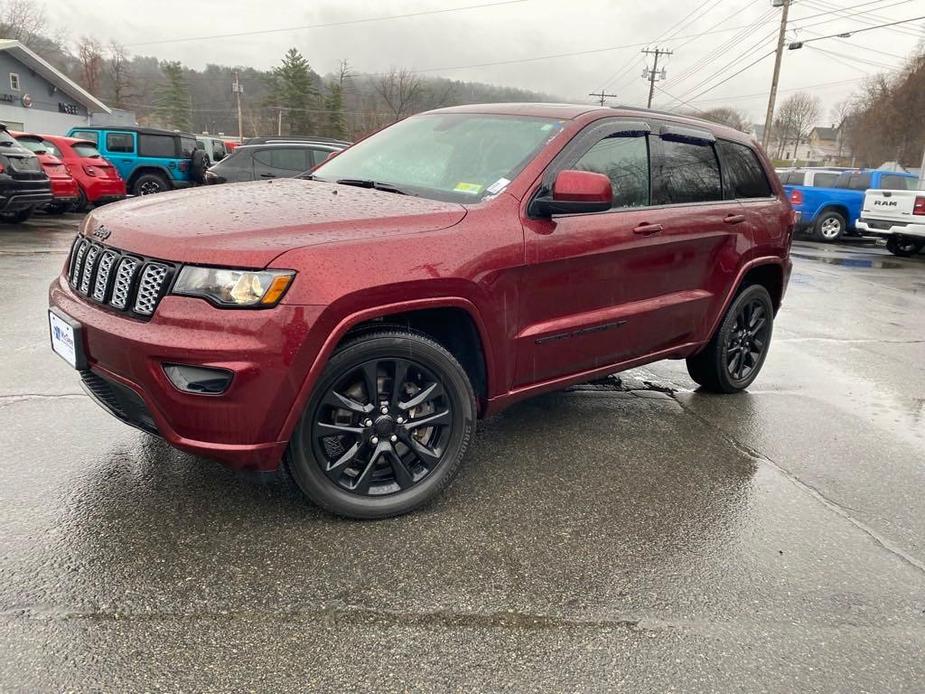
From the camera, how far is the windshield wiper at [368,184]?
Answer: 3330 millimetres

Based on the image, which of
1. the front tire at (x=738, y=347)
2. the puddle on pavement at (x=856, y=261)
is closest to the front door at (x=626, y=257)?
the front tire at (x=738, y=347)

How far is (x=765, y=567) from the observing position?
9.03ft

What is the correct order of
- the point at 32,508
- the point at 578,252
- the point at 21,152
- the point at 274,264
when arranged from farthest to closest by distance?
the point at 21,152 → the point at 578,252 → the point at 32,508 → the point at 274,264

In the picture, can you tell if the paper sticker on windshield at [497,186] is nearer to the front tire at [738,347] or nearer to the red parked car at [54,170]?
the front tire at [738,347]

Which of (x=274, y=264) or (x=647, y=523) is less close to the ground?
(x=274, y=264)

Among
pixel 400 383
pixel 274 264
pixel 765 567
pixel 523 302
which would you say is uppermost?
pixel 274 264

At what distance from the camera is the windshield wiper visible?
131 inches

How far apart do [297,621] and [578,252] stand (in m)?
2.02

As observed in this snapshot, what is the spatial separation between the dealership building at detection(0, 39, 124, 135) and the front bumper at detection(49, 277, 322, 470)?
3400 centimetres

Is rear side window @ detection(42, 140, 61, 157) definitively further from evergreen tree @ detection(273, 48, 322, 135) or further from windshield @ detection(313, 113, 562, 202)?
evergreen tree @ detection(273, 48, 322, 135)

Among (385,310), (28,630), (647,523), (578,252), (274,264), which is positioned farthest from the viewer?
(578,252)

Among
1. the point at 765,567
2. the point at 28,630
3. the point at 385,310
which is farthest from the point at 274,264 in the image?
the point at 765,567

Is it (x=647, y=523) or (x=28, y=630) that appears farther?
(x=647, y=523)

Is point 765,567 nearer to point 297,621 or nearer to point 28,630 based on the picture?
point 297,621
